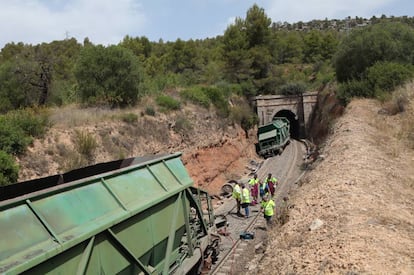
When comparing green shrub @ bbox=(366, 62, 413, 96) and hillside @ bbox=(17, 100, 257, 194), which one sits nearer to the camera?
hillside @ bbox=(17, 100, 257, 194)

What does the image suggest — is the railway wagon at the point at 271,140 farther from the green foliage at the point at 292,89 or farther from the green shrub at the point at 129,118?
the green shrub at the point at 129,118

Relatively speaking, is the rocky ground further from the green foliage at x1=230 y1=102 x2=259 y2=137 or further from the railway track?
the green foliage at x1=230 y1=102 x2=259 y2=137

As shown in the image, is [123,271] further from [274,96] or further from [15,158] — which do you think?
[274,96]

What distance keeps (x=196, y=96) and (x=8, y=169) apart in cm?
2254

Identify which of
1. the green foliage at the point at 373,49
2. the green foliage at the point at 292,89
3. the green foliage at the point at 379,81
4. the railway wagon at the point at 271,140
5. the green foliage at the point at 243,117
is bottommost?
the railway wagon at the point at 271,140

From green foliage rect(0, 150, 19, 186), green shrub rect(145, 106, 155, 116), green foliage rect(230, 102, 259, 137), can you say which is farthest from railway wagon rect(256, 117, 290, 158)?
green foliage rect(0, 150, 19, 186)

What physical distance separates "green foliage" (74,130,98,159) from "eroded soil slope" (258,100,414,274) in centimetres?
1002

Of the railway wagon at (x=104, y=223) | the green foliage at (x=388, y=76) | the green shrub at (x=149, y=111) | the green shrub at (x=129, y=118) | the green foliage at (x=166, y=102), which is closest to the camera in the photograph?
the railway wagon at (x=104, y=223)

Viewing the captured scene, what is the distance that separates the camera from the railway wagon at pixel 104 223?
5.00 metres

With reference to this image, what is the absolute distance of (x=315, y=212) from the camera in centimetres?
1160

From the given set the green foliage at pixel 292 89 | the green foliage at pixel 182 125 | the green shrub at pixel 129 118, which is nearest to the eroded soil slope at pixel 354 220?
the green shrub at pixel 129 118

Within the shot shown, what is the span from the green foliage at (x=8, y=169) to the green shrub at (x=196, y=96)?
21174 millimetres

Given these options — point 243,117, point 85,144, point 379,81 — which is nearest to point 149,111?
point 85,144

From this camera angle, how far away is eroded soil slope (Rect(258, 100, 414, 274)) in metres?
7.52
